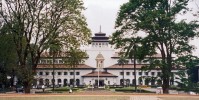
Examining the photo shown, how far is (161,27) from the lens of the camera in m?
38.0

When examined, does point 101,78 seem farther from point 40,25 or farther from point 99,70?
point 40,25

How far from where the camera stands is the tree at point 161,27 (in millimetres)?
37438

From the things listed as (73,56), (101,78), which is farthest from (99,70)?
(73,56)

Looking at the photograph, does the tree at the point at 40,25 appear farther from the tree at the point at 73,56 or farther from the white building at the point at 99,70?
the white building at the point at 99,70

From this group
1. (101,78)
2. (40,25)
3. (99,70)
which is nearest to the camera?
(40,25)

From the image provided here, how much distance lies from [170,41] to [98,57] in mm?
74839

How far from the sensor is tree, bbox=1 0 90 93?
38000mm

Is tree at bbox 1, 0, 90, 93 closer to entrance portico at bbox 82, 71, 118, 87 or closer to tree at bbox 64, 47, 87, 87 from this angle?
tree at bbox 64, 47, 87, 87

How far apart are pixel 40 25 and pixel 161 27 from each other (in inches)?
508

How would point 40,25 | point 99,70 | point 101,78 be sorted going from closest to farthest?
point 40,25 < point 101,78 < point 99,70

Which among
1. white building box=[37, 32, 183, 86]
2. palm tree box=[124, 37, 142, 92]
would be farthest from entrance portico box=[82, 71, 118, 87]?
palm tree box=[124, 37, 142, 92]

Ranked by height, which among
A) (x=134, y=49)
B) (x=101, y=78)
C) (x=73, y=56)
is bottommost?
(x=101, y=78)

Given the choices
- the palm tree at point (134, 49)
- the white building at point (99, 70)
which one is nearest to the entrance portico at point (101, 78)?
the white building at point (99, 70)

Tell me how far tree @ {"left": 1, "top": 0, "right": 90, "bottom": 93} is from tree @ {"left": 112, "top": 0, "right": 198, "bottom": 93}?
200 inches
